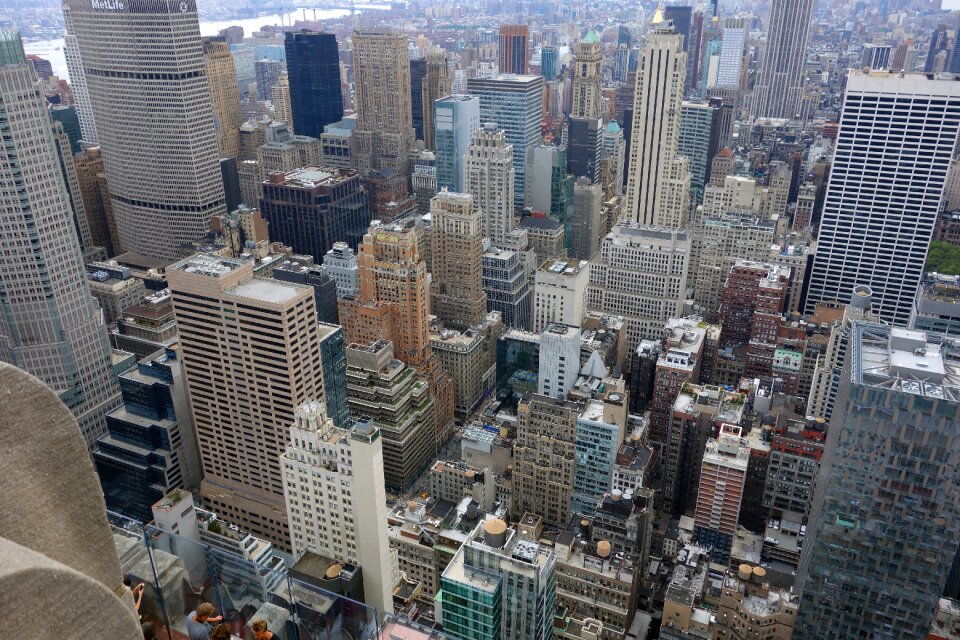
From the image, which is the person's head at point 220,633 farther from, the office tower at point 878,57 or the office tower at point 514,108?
the office tower at point 878,57

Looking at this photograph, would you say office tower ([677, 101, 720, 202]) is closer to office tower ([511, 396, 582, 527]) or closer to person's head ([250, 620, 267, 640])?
office tower ([511, 396, 582, 527])

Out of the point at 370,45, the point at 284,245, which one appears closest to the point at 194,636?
the point at 284,245

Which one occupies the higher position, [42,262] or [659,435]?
[42,262]

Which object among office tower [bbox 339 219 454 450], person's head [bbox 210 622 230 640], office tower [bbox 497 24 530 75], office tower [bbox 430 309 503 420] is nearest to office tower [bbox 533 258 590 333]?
office tower [bbox 430 309 503 420]

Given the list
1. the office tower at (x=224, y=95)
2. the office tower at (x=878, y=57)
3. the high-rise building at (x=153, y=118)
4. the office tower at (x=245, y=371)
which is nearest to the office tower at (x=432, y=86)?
the office tower at (x=224, y=95)

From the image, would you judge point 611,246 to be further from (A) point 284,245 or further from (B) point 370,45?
→ (B) point 370,45
